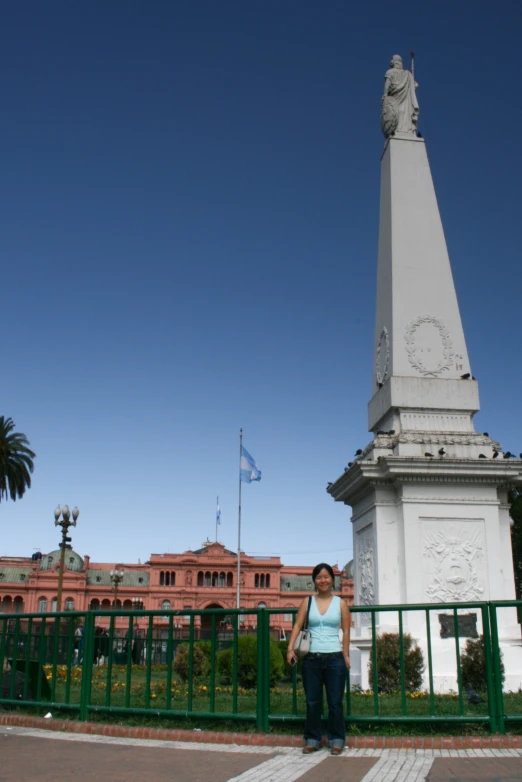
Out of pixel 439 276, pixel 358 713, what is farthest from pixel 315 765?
pixel 439 276

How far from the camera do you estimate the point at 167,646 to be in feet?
25.0

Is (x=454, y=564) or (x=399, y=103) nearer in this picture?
(x=454, y=564)

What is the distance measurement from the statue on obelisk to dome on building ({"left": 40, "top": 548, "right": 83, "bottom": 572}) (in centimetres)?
8087

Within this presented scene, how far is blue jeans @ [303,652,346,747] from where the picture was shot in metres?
5.85

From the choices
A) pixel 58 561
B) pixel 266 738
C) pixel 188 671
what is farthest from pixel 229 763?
pixel 58 561

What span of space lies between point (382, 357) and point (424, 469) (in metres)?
2.69

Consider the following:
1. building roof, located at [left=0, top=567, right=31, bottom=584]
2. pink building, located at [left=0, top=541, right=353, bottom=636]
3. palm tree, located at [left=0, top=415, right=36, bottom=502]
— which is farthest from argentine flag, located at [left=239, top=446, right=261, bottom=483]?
building roof, located at [left=0, top=567, right=31, bottom=584]

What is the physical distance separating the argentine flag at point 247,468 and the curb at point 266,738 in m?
26.6

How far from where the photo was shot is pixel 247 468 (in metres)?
33.9

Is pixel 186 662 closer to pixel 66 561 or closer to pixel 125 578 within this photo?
pixel 125 578

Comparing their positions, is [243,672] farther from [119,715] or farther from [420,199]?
[420,199]

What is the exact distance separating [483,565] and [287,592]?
73.1m

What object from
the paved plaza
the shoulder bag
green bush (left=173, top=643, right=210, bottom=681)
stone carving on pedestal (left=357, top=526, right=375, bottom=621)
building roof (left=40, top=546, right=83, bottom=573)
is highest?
building roof (left=40, top=546, right=83, bottom=573)

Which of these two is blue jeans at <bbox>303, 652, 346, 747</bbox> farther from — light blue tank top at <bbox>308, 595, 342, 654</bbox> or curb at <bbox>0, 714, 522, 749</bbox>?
curb at <bbox>0, 714, 522, 749</bbox>
